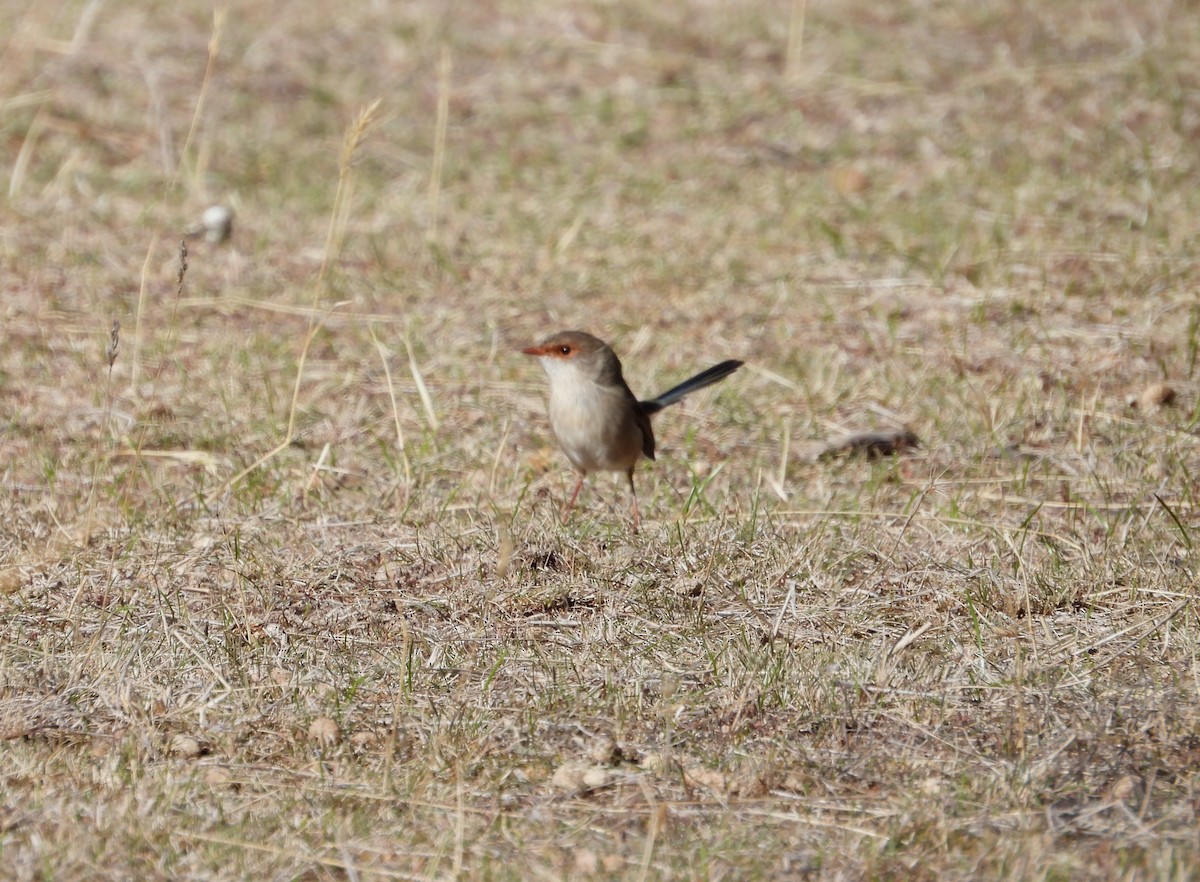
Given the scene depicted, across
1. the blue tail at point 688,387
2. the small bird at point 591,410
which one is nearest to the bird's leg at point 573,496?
the small bird at point 591,410

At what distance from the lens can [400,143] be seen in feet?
27.4

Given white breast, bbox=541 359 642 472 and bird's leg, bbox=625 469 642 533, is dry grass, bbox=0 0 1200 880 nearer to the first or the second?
bird's leg, bbox=625 469 642 533

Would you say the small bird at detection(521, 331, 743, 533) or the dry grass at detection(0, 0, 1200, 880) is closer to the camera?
the dry grass at detection(0, 0, 1200, 880)

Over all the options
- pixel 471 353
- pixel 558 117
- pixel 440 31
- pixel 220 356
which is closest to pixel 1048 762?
pixel 471 353

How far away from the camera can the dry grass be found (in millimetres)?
3189

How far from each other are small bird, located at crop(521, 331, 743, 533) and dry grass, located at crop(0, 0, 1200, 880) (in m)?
0.20

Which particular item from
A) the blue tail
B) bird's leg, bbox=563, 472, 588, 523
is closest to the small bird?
bird's leg, bbox=563, 472, 588, 523

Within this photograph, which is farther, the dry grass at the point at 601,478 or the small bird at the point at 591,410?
the small bird at the point at 591,410

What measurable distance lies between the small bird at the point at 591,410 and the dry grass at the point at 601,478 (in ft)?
0.66

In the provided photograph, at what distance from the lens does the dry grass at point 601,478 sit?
3.19 meters

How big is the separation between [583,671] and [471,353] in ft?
8.93

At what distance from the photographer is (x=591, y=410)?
191 inches

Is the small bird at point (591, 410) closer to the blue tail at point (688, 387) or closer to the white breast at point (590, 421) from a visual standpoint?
the white breast at point (590, 421)

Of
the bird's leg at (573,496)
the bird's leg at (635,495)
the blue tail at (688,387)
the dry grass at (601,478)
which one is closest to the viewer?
the dry grass at (601,478)
